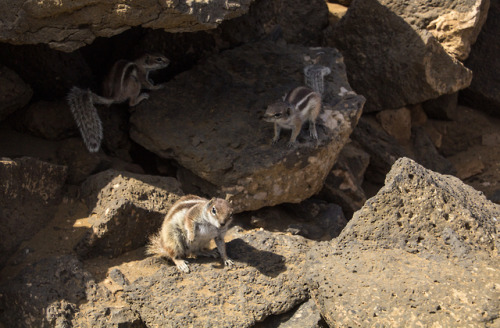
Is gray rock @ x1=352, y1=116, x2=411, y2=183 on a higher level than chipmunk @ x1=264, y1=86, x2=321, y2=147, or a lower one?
lower

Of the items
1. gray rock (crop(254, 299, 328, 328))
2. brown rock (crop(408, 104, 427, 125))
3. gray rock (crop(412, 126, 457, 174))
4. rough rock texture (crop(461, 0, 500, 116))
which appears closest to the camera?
gray rock (crop(254, 299, 328, 328))

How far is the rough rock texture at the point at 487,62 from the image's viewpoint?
9805 mm

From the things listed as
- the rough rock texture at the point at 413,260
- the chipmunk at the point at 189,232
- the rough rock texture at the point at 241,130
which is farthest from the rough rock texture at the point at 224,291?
the rough rock texture at the point at 241,130

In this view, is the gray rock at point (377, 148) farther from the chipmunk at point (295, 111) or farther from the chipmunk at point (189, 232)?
the chipmunk at point (189, 232)

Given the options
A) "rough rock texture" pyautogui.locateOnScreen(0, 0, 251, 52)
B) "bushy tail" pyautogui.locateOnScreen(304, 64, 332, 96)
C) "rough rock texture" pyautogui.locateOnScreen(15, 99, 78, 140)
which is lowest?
"rough rock texture" pyautogui.locateOnScreen(15, 99, 78, 140)

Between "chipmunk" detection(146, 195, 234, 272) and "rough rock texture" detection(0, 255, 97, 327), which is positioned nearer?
"rough rock texture" detection(0, 255, 97, 327)

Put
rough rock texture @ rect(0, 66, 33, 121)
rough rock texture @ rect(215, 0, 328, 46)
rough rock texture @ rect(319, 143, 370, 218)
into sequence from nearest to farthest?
rough rock texture @ rect(0, 66, 33, 121)
rough rock texture @ rect(319, 143, 370, 218)
rough rock texture @ rect(215, 0, 328, 46)

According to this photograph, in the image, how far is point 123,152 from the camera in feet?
24.6

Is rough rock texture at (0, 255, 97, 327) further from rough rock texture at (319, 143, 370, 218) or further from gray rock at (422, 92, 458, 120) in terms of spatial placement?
gray rock at (422, 92, 458, 120)

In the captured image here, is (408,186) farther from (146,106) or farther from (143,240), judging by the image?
(146,106)

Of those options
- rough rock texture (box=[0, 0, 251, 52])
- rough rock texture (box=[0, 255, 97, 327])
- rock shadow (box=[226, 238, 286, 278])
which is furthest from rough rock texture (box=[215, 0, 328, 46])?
rough rock texture (box=[0, 255, 97, 327])

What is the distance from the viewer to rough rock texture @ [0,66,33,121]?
21.6 feet

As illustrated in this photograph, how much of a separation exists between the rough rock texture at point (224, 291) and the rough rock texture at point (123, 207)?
23.1 inches

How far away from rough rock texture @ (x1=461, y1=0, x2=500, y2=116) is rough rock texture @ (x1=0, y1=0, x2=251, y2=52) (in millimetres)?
5517
